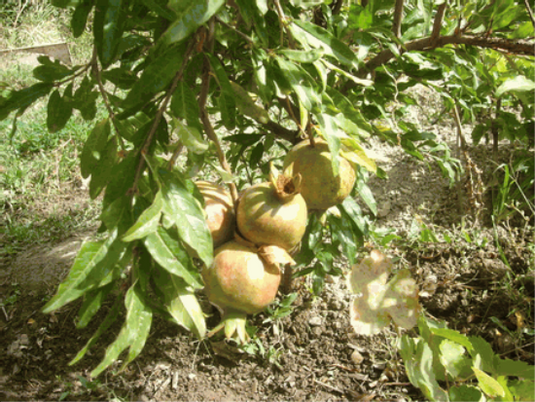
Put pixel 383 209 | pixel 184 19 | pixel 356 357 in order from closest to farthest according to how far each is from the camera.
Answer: pixel 184 19 < pixel 356 357 < pixel 383 209

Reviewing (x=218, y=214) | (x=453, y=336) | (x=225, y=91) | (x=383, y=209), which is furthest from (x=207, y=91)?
(x=383, y=209)

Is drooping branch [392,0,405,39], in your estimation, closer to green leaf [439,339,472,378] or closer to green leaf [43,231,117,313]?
green leaf [439,339,472,378]

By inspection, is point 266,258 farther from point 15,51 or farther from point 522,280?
point 15,51

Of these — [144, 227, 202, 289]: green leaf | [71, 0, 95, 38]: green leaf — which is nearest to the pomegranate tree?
[144, 227, 202, 289]: green leaf

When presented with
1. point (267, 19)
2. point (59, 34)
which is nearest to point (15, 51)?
point (59, 34)

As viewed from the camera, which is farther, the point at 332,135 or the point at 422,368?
the point at 422,368

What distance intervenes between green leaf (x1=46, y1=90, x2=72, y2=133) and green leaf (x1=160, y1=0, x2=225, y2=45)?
0.63 meters

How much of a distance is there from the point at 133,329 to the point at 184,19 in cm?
50

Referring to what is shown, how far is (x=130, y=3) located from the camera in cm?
102

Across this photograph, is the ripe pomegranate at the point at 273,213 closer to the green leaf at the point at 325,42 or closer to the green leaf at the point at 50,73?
the green leaf at the point at 325,42

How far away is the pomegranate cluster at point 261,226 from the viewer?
90 cm

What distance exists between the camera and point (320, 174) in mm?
968

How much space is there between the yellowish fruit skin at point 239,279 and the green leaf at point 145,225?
0.22m

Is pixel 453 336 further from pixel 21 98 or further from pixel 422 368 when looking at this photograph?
pixel 21 98
